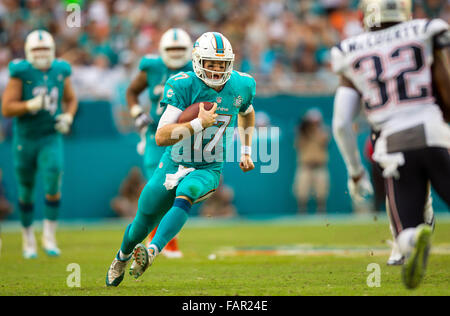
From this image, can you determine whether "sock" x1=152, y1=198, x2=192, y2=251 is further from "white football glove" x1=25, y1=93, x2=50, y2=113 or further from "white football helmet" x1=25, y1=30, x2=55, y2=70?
"white football helmet" x1=25, y1=30, x2=55, y2=70

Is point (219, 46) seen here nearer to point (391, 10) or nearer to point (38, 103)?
point (391, 10)

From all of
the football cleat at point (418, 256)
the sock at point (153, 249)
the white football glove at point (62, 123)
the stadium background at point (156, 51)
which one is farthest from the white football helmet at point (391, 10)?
the stadium background at point (156, 51)

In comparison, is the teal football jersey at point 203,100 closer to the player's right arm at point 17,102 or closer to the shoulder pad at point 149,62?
the shoulder pad at point 149,62

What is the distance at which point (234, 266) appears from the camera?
7.27 metres

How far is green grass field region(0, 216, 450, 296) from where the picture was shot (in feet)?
18.1

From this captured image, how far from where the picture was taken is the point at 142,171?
13.8 meters

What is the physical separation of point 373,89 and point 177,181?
70.4 inches

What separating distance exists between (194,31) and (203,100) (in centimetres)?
1039

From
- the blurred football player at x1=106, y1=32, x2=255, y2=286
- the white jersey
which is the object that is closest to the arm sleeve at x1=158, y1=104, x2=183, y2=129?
the blurred football player at x1=106, y1=32, x2=255, y2=286

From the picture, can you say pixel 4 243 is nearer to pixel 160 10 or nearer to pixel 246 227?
pixel 246 227

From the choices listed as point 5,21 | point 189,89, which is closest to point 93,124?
point 5,21

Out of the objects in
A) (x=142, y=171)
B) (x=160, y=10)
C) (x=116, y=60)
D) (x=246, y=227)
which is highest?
(x=160, y=10)

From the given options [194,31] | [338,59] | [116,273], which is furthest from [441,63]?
[194,31]

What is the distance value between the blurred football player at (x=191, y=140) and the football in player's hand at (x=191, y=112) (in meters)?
0.04
